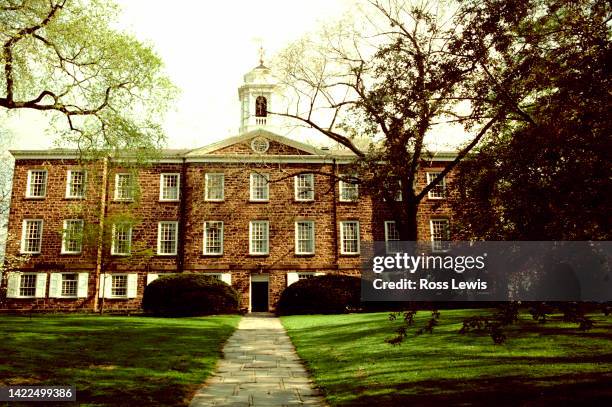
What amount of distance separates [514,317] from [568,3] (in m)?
3.15

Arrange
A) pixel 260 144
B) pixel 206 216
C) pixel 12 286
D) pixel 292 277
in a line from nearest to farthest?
pixel 12 286
pixel 292 277
pixel 206 216
pixel 260 144

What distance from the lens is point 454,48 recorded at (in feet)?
17.0

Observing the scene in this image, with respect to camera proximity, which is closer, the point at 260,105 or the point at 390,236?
the point at 390,236

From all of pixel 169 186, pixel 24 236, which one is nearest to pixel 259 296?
pixel 169 186

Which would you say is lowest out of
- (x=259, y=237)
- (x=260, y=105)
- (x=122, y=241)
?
(x=122, y=241)

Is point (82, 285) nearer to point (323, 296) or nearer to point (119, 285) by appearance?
point (119, 285)

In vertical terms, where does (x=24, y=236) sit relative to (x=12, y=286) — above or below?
above

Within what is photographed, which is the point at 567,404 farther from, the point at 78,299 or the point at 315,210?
the point at 78,299

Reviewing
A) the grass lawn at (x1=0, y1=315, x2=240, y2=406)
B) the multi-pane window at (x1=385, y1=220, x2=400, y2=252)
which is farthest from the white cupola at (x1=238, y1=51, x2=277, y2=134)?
the grass lawn at (x1=0, y1=315, x2=240, y2=406)

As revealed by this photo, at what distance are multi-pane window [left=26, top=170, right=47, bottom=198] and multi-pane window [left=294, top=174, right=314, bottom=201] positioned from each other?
15.0 metres

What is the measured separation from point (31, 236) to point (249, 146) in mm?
13836

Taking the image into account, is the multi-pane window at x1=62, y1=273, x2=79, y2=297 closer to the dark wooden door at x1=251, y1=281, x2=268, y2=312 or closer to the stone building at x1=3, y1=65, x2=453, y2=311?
the stone building at x1=3, y1=65, x2=453, y2=311

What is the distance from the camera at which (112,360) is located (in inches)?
384

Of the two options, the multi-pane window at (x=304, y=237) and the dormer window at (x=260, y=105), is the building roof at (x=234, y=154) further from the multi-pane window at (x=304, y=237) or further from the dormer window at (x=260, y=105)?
the dormer window at (x=260, y=105)
